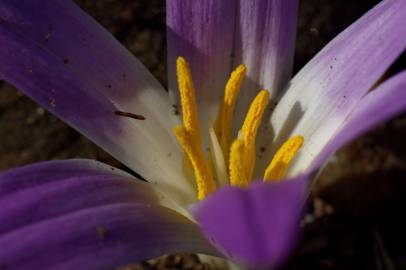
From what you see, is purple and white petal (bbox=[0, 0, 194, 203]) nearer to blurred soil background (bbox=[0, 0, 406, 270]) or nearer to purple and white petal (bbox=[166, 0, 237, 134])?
purple and white petal (bbox=[166, 0, 237, 134])

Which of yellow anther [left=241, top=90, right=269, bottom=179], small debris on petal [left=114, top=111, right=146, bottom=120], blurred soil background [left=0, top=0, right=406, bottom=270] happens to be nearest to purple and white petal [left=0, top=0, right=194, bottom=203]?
small debris on petal [left=114, top=111, right=146, bottom=120]

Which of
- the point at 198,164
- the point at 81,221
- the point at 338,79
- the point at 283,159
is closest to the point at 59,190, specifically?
the point at 81,221

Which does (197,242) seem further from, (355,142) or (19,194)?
(355,142)

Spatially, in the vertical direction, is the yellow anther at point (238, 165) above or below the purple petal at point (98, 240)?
above

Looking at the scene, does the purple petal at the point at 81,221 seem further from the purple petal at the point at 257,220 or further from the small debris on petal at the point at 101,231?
the purple petal at the point at 257,220

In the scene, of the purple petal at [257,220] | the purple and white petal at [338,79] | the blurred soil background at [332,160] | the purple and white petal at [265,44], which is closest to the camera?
the purple petal at [257,220]

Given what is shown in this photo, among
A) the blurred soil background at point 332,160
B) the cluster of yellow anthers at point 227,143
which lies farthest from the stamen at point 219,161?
the blurred soil background at point 332,160
